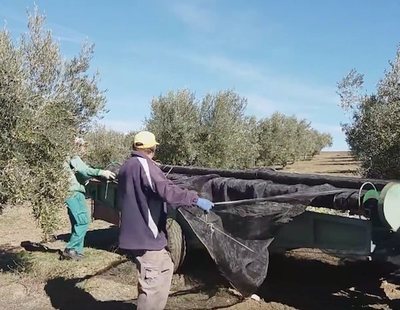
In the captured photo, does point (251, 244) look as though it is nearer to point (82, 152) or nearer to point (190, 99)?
point (82, 152)

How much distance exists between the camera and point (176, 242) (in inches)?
269

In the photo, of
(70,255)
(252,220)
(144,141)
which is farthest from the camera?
(70,255)

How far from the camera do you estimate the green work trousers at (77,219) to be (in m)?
7.71

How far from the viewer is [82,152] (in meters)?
7.38

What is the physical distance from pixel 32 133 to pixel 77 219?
1938 mm

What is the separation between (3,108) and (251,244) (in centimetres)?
344

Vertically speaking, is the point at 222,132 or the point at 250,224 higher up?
the point at 222,132

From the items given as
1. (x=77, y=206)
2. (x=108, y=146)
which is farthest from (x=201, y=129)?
(x=77, y=206)

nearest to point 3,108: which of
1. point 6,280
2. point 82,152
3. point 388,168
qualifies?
point 82,152

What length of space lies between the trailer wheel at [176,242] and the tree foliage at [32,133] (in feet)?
4.91

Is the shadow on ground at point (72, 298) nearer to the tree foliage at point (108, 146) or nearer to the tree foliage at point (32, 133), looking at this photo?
the tree foliage at point (32, 133)

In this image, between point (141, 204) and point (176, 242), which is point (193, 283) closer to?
point (176, 242)

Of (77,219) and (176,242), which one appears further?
(77,219)

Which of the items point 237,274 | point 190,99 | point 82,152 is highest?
point 190,99
